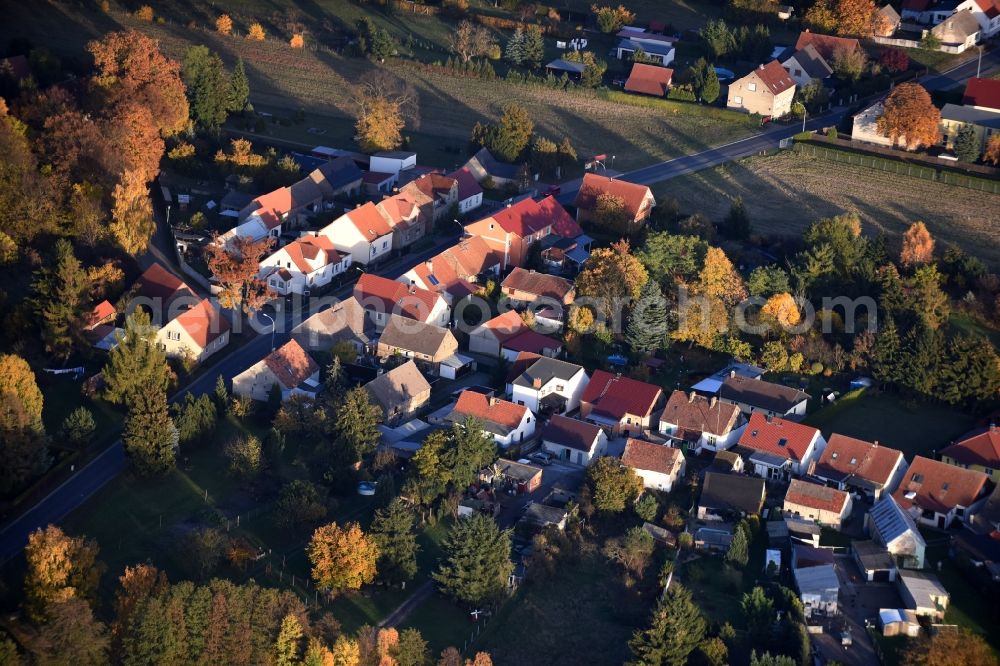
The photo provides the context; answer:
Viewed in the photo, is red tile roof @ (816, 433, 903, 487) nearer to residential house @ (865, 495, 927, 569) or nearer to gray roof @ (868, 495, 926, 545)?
gray roof @ (868, 495, 926, 545)

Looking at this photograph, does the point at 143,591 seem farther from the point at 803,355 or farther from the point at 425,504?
the point at 803,355

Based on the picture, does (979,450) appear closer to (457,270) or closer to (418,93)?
(457,270)

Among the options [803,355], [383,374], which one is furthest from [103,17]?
[803,355]

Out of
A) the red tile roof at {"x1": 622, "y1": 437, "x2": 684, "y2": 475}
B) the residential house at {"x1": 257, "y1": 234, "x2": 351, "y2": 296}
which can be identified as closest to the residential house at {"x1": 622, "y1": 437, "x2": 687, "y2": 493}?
the red tile roof at {"x1": 622, "y1": 437, "x2": 684, "y2": 475}

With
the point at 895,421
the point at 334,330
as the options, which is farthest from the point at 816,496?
the point at 334,330

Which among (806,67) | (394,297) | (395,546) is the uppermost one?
(806,67)
